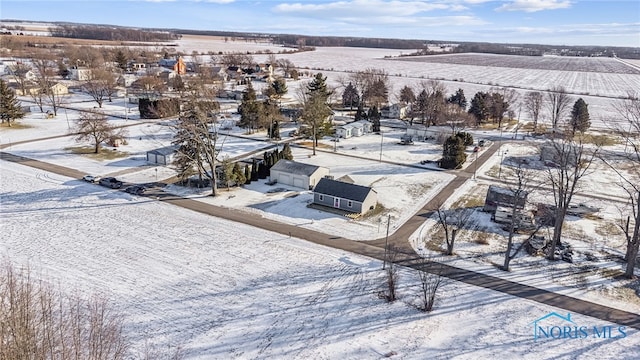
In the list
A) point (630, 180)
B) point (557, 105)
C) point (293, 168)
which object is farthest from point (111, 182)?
point (557, 105)

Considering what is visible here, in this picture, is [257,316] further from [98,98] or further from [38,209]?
[98,98]

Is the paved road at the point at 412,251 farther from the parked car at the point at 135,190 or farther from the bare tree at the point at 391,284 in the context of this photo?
the bare tree at the point at 391,284

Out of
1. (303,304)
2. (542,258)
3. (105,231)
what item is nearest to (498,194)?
(542,258)

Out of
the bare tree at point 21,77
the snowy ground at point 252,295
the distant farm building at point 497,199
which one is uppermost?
the bare tree at point 21,77

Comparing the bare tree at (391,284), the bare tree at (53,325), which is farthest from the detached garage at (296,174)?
the bare tree at (53,325)

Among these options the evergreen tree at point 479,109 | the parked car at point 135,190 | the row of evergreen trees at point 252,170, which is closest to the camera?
the parked car at point 135,190

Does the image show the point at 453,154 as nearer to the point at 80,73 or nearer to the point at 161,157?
the point at 161,157

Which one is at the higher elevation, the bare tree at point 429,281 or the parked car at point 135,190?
the parked car at point 135,190

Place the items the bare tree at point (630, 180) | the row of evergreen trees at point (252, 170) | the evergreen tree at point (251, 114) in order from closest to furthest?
the bare tree at point (630, 180), the row of evergreen trees at point (252, 170), the evergreen tree at point (251, 114)
